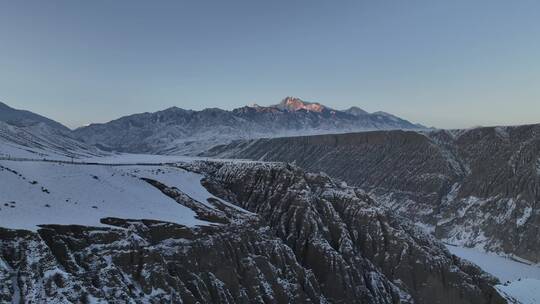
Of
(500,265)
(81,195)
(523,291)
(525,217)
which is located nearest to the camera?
(81,195)

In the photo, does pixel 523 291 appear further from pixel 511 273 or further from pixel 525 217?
pixel 525 217

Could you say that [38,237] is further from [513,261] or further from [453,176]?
[453,176]

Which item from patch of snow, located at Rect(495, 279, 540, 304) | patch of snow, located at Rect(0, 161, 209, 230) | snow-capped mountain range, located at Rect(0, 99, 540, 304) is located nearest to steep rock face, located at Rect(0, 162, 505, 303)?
snow-capped mountain range, located at Rect(0, 99, 540, 304)

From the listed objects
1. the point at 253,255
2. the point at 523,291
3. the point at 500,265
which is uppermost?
the point at 253,255

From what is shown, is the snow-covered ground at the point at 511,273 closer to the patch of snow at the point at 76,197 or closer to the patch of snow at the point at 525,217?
the patch of snow at the point at 525,217

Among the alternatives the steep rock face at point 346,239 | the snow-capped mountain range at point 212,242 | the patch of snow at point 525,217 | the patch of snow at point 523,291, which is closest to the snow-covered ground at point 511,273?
the patch of snow at point 523,291

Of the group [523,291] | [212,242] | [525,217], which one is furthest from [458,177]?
[212,242]

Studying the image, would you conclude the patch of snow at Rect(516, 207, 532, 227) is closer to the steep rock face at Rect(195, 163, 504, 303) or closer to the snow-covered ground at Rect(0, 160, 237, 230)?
the steep rock face at Rect(195, 163, 504, 303)
